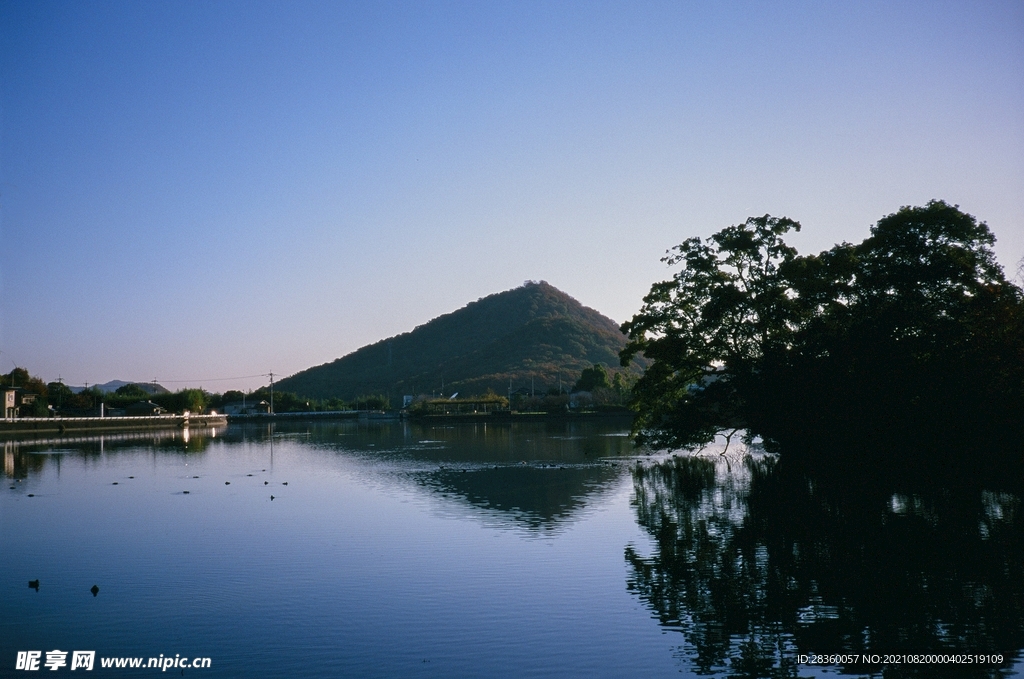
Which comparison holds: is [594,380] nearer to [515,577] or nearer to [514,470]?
[514,470]

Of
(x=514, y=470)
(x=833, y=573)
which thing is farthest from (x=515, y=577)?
(x=514, y=470)

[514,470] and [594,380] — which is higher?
[594,380]

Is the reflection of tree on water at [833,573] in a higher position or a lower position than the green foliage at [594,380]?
lower

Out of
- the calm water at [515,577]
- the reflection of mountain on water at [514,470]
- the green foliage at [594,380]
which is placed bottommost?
the reflection of mountain on water at [514,470]

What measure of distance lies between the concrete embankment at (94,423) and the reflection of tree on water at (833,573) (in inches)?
3495

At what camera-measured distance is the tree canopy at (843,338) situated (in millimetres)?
25000

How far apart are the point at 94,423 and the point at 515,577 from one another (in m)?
114

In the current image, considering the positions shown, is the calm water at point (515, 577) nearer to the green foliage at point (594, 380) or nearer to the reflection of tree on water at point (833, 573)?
the reflection of tree on water at point (833, 573)

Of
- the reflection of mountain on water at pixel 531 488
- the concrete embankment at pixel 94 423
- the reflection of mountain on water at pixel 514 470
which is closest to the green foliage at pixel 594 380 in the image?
the concrete embankment at pixel 94 423

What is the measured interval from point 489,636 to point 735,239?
29208 mm

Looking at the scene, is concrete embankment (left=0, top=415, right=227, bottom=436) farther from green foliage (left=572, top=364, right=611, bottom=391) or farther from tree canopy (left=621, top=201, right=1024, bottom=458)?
tree canopy (left=621, top=201, right=1024, bottom=458)

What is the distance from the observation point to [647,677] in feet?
41.1

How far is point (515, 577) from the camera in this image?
19.2 m

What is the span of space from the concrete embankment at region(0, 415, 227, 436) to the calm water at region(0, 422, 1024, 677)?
217 feet
